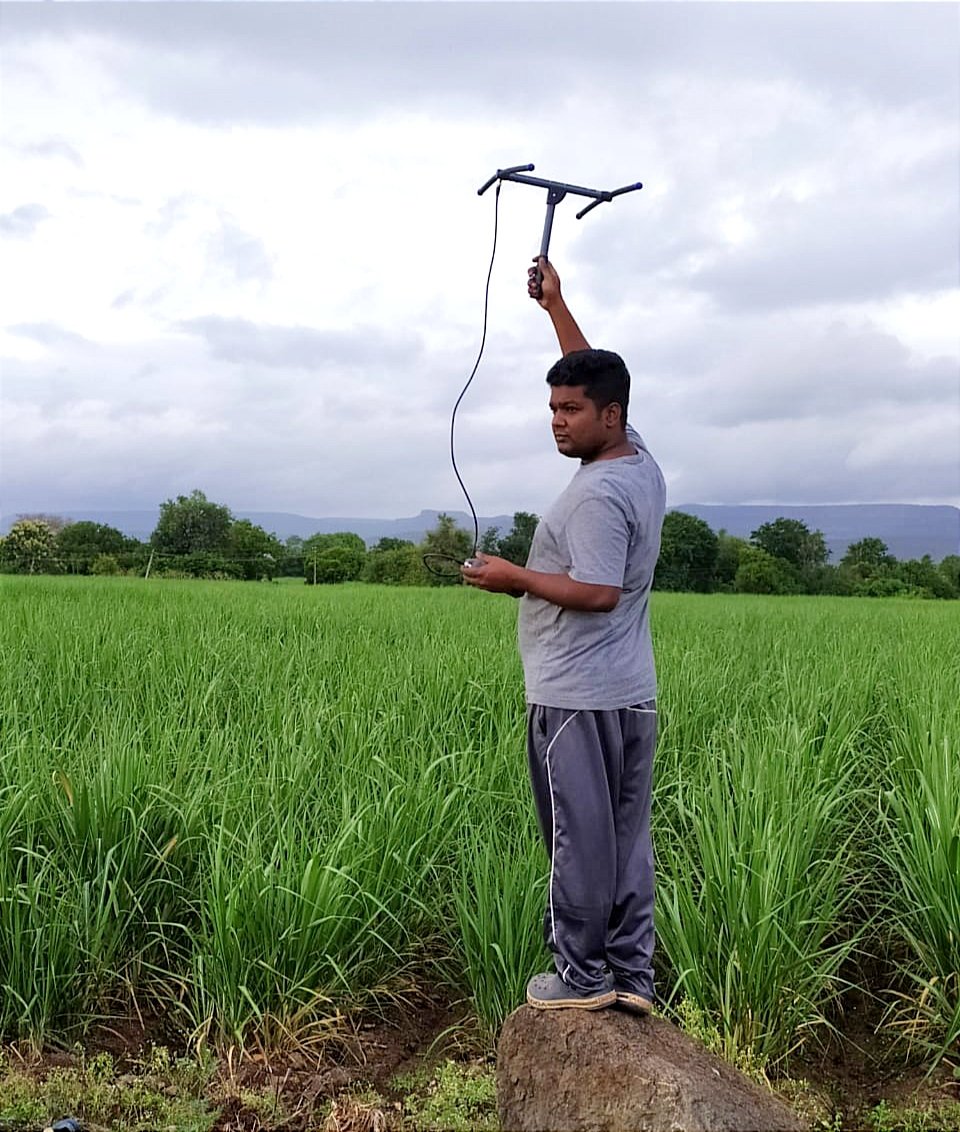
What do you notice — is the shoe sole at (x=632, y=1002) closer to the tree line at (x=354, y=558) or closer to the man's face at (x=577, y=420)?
the man's face at (x=577, y=420)

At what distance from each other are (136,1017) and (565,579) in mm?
1956

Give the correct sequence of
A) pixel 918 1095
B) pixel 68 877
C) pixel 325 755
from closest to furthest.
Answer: pixel 918 1095, pixel 68 877, pixel 325 755

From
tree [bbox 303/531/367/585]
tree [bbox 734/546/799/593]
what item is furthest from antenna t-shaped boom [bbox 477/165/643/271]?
tree [bbox 734/546/799/593]

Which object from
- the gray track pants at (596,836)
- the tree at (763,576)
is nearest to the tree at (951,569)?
the tree at (763,576)

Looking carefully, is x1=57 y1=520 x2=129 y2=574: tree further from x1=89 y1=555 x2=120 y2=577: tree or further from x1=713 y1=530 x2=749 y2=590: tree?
x1=713 y1=530 x2=749 y2=590: tree

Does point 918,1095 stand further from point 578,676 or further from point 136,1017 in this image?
point 136,1017

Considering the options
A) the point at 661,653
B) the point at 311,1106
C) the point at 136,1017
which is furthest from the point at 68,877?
the point at 661,653

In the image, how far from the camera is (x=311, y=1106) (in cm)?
256

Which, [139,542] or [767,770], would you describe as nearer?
[767,770]

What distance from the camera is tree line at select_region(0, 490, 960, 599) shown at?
80.0ft

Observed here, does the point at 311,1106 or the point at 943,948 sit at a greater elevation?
the point at 943,948

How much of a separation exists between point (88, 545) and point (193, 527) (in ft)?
10.1

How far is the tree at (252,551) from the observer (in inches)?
1059

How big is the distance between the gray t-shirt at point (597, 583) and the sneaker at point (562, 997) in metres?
0.72
